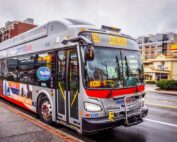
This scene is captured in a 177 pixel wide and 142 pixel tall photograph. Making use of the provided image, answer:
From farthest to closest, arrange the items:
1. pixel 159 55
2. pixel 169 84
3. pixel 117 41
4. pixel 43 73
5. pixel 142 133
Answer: pixel 159 55 → pixel 169 84 → pixel 43 73 → pixel 142 133 → pixel 117 41

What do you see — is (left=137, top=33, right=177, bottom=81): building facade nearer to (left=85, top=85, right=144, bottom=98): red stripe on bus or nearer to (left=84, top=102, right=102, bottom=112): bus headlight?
(left=85, top=85, right=144, bottom=98): red stripe on bus

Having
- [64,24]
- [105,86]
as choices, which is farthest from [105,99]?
[64,24]

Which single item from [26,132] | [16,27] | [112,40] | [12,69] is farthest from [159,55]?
[26,132]

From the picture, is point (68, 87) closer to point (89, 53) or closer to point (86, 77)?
point (86, 77)

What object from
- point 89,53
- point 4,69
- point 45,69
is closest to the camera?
point 89,53

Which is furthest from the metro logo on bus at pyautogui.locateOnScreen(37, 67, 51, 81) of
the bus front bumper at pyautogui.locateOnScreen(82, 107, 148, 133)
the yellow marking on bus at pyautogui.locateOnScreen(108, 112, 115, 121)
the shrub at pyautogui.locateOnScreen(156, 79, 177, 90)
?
the shrub at pyautogui.locateOnScreen(156, 79, 177, 90)

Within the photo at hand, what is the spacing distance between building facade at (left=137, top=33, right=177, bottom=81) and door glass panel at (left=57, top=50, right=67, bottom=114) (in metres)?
52.8

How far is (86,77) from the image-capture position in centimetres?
613

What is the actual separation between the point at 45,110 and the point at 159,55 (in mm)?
57992

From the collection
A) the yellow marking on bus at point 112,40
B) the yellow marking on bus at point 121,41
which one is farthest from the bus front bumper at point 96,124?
the yellow marking on bus at point 121,41

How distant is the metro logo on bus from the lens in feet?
25.5

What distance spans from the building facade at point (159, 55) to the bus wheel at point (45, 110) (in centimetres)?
5209

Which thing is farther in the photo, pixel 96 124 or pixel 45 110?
pixel 45 110

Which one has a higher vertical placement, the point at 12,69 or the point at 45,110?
the point at 12,69
